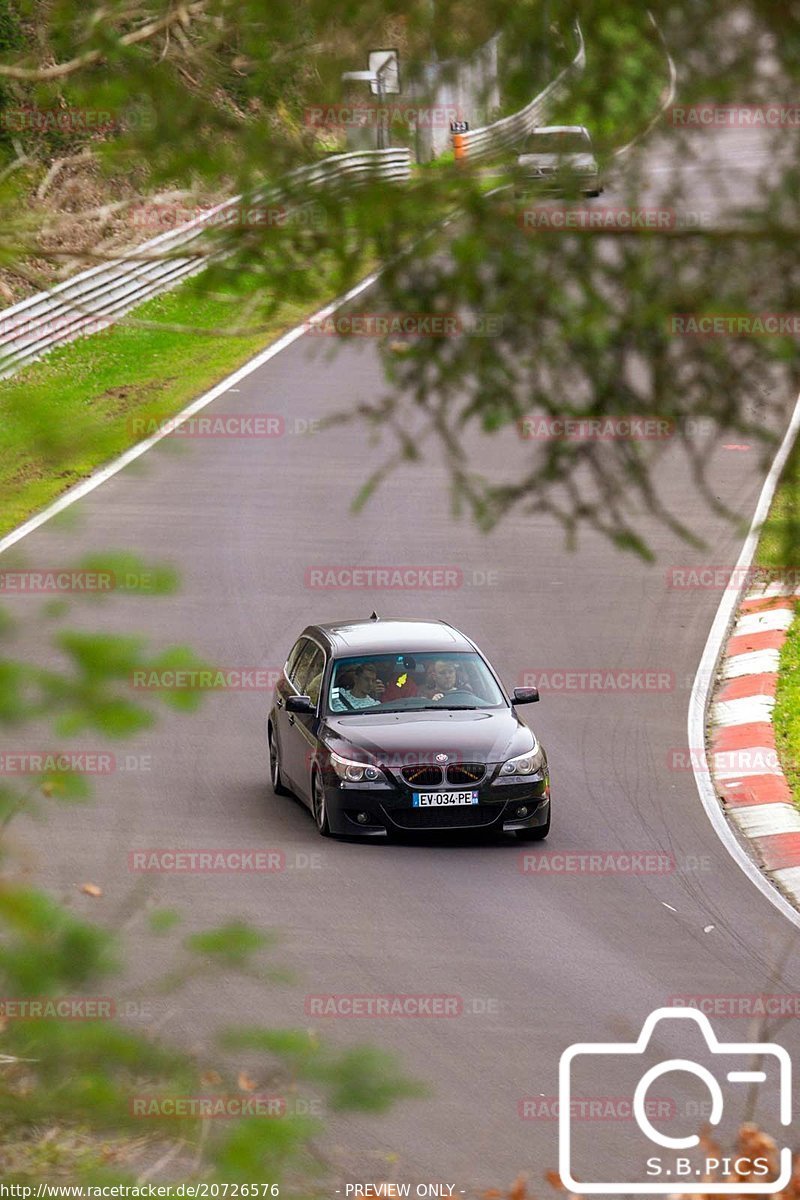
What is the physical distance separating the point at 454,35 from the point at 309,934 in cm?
751

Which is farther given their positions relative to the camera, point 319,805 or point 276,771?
point 276,771

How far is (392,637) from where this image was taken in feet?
49.7

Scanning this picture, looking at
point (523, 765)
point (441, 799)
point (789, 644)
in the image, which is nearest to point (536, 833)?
point (523, 765)

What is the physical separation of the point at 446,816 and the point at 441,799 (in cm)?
20

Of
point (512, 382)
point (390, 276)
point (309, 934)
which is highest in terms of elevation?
point (390, 276)

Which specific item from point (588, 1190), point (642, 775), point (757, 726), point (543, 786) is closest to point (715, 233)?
point (588, 1190)

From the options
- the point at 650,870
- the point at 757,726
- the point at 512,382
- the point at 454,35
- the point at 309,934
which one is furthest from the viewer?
the point at 757,726

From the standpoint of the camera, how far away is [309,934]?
11812mm

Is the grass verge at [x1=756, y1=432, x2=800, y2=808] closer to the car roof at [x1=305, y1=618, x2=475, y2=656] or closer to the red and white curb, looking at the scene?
the red and white curb

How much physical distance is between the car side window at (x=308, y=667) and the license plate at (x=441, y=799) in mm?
1733

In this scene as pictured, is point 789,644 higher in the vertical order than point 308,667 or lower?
lower

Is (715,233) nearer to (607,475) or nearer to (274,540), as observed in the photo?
(607,475)

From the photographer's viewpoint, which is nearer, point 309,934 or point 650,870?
point 309,934

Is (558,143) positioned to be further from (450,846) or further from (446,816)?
(450,846)
